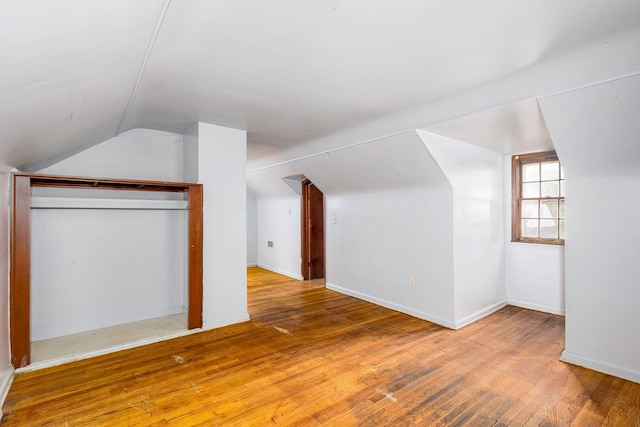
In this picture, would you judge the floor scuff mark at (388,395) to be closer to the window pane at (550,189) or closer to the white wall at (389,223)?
the white wall at (389,223)

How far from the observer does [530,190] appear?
438 cm

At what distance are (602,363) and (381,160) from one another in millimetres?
2840

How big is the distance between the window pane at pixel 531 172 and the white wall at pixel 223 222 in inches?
156

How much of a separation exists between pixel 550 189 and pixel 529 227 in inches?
23.3

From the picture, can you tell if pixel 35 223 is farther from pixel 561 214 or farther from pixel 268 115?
pixel 561 214

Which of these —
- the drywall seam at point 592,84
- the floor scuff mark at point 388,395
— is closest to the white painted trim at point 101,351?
the floor scuff mark at point 388,395

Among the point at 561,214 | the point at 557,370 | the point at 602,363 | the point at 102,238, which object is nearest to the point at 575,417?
the point at 557,370

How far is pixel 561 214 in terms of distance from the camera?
4078 millimetres


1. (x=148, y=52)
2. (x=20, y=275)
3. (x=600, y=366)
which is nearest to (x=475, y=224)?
(x=600, y=366)

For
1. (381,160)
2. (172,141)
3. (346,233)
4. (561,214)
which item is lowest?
(346,233)

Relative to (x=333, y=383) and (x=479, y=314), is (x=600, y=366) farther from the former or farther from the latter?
(x=333, y=383)

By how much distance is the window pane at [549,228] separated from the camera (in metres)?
4.16

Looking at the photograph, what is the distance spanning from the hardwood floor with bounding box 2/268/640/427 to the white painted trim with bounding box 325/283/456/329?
0.16m

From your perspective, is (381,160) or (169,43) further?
(381,160)
